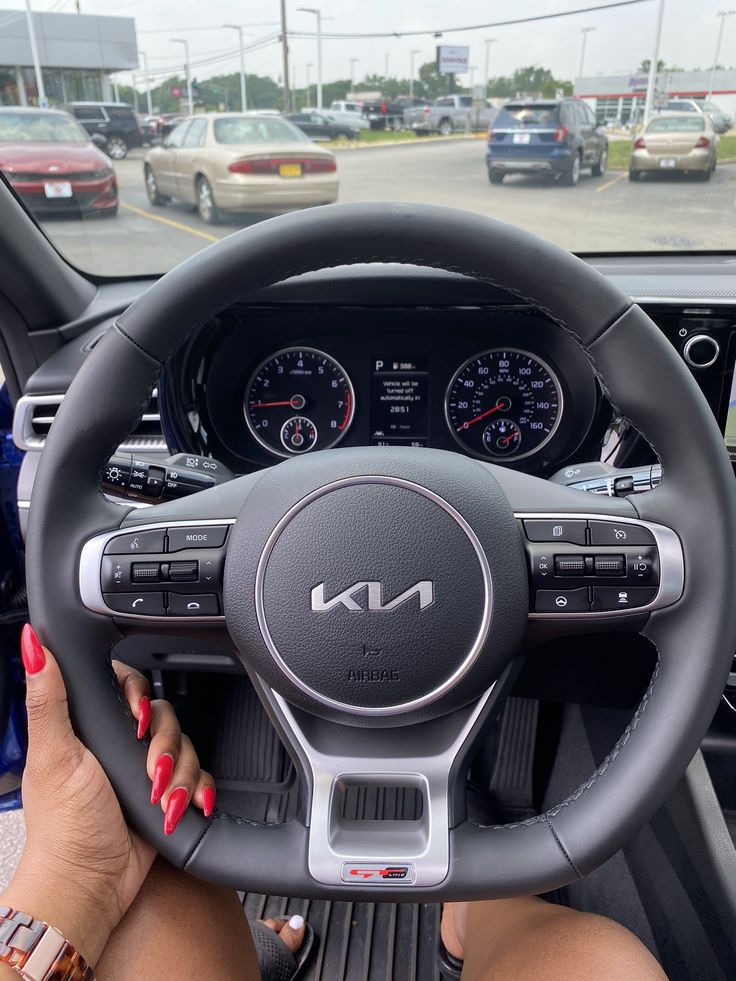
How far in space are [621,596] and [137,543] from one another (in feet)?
1.76

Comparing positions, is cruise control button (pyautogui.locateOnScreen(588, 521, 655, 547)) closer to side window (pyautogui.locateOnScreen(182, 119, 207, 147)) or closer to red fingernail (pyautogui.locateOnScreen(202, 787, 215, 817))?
red fingernail (pyautogui.locateOnScreen(202, 787, 215, 817))

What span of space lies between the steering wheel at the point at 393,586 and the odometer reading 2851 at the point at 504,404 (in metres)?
0.98

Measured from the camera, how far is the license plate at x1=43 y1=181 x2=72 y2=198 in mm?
2045

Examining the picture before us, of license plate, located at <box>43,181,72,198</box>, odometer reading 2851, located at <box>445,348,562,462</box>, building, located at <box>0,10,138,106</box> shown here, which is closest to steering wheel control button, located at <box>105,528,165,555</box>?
odometer reading 2851, located at <box>445,348,562,462</box>

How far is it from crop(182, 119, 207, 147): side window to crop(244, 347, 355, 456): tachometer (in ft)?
6.15

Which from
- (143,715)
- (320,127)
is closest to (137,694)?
(143,715)

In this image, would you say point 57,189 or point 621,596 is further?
→ point 57,189

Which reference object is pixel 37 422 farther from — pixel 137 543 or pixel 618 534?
pixel 618 534

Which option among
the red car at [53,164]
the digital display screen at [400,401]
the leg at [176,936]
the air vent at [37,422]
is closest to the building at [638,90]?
the digital display screen at [400,401]

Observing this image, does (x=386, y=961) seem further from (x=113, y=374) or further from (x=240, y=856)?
A: (x=113, y=374)

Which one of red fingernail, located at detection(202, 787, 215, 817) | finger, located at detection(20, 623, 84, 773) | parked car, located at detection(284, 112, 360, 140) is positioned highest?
parked car, located at detection(284, 112, 360, 140)

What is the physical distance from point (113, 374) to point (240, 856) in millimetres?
534

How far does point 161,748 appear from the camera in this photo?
35.7 inches

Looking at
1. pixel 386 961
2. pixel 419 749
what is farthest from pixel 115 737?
pixel 386 961
